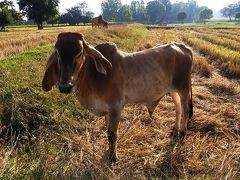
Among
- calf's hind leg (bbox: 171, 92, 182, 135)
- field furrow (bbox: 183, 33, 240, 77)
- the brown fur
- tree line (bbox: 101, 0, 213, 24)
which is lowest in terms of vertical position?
tree line (bbox: 101, 0, 213, 24)

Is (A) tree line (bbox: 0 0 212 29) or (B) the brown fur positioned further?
(A) tree line (bbox: 0 0 212 29)

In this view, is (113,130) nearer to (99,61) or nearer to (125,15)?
(99,61)

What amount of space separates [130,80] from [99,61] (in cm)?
67

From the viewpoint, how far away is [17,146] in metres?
5.07


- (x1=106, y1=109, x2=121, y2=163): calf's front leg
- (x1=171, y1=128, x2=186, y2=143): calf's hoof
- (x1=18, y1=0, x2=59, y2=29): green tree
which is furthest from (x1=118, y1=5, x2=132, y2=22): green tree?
(x1=106, y1=109, x2=121, y2=163): calf's front leg

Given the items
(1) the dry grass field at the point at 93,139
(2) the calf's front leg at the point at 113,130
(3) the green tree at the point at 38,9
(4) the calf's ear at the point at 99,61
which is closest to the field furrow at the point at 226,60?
(1) the dry grass field at the point at 93,139

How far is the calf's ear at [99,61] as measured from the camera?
14.9 ft

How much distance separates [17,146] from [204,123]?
3.29m

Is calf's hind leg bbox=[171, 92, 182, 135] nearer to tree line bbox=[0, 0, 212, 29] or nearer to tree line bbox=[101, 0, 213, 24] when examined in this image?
tree line bbox=[0, 0, 212, 29]

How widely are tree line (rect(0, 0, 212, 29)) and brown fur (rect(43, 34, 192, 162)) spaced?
4312 cm

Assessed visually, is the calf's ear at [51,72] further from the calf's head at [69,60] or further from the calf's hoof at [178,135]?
the calf's hoof at [178,135]

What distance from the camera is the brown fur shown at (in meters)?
4.73

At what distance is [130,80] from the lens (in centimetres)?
512

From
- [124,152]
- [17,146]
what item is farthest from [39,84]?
[124,152]
